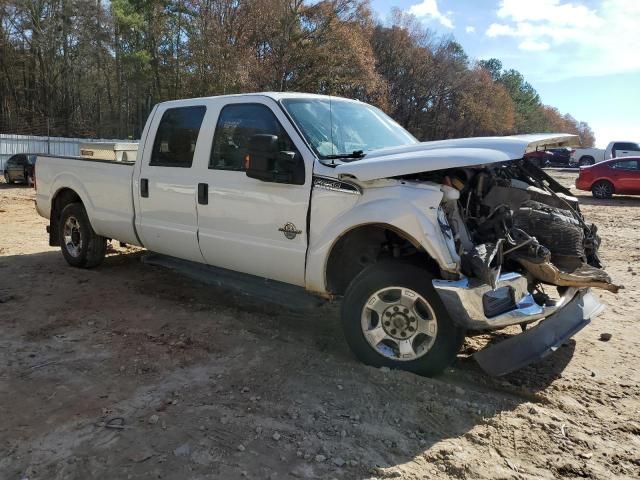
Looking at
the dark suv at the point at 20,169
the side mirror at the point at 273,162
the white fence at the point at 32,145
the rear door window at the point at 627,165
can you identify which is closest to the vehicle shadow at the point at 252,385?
the side mirror at the point at 273,162

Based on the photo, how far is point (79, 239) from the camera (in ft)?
23.3

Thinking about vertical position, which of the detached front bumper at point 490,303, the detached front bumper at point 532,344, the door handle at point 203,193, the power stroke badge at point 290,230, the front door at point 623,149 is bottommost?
the detached front bumper at point 532,344

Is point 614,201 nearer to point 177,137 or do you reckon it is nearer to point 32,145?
point 177,137

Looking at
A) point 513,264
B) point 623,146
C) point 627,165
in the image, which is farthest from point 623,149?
point 513,264

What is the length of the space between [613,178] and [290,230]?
17.1 meters

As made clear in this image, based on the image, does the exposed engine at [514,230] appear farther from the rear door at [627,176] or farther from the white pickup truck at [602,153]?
the white pickup truck at [602,153]

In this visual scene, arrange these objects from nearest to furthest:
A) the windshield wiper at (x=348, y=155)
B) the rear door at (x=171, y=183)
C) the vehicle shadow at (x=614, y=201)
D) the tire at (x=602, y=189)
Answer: the windshield wiper at (x=348, y=155)
the rear door at (x=171, y=183)
the vehicle shadow at (x=614, y=201)
the tire at (x=602, y=189)

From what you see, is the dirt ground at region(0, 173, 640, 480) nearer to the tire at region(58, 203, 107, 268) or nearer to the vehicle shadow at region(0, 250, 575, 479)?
the vehicle shadow at region(0, 250, 575, 479)

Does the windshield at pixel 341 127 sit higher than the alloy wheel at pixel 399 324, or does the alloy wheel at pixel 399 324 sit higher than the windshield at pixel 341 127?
the windshield at pixel 341 127

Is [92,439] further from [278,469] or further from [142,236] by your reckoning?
[142,236]

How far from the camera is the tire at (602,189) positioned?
18328mm

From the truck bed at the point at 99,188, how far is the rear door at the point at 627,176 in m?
17.0

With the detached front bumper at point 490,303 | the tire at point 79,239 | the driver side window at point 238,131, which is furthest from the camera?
the tire at point 79,239

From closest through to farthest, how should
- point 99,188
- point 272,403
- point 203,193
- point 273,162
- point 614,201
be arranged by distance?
1. point 272,403
2. point 273,162
3. point 203,193
4. point 99,188
5. point 614,201
